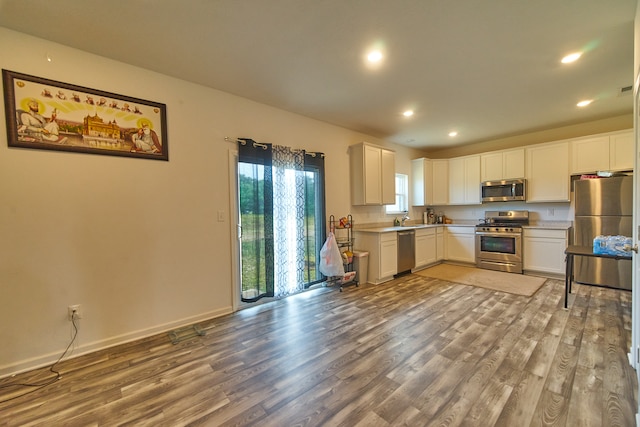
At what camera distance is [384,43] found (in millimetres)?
2230

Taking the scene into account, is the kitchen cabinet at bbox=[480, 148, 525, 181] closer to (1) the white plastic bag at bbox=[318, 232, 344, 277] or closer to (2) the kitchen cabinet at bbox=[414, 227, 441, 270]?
(2) the kitchen cabinet at bbox=[414, 227, 441, 270]

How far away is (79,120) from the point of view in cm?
227

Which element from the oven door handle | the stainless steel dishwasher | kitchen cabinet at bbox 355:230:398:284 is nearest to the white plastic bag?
kitchen cabinet at bbox 355:230:398:284

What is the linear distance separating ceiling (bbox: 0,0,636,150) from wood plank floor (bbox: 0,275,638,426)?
8.78ft

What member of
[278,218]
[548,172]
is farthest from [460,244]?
[278,218]

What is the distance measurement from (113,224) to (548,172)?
6.42 meters

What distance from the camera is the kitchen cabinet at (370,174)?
445 cm

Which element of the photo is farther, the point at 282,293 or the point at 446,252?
the point at 446,252

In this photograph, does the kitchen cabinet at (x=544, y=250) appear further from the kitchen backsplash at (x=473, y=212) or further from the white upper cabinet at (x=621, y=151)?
the white upper cabinet at (x=621, y=151)

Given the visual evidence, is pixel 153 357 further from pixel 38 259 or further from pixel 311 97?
pixel 311 97

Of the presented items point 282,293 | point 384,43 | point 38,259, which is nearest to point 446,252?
point 282,293

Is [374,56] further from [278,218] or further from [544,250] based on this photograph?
[544,250]

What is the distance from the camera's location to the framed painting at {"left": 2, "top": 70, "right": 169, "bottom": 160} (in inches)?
80.7

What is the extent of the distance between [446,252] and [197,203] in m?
5.07
